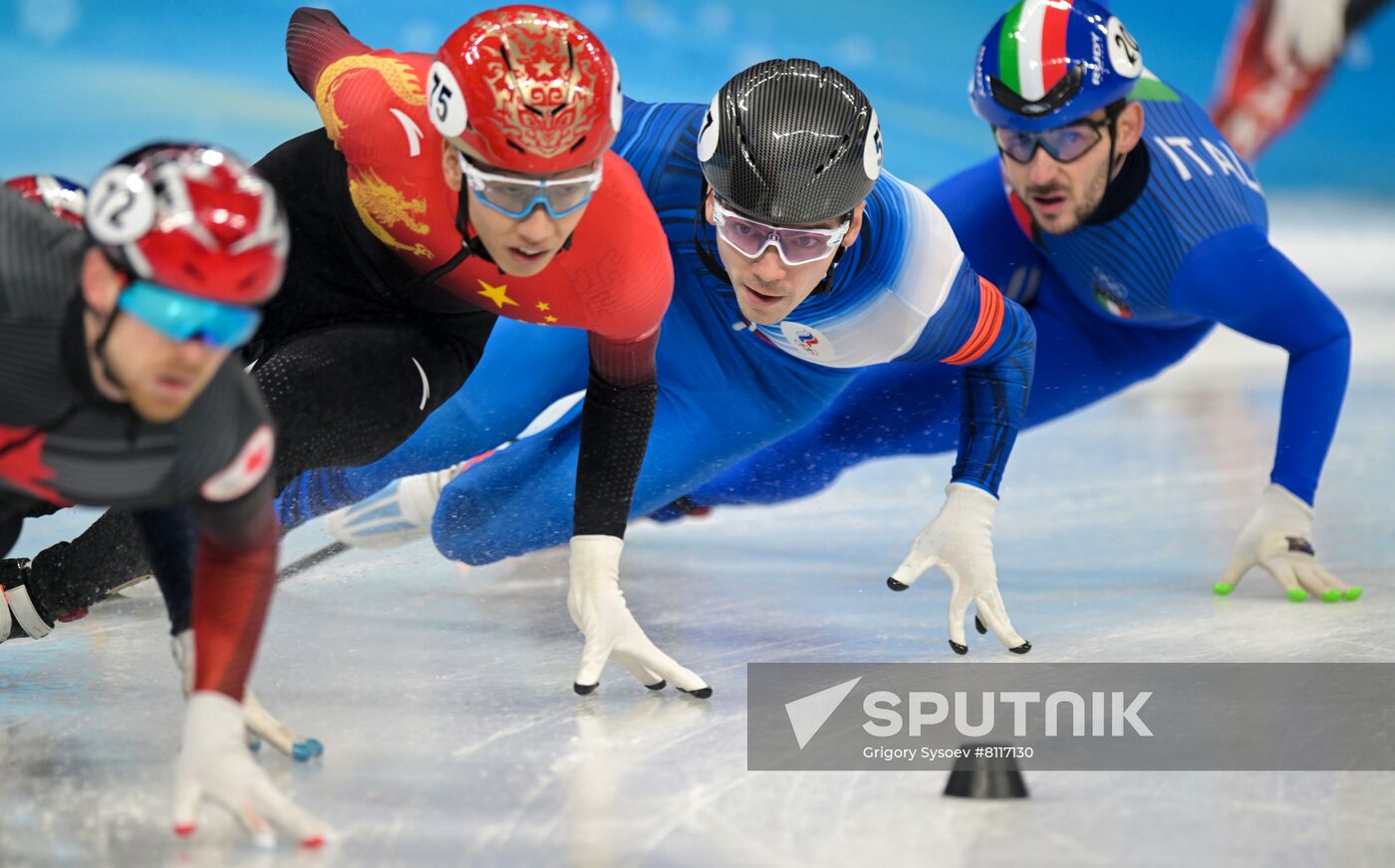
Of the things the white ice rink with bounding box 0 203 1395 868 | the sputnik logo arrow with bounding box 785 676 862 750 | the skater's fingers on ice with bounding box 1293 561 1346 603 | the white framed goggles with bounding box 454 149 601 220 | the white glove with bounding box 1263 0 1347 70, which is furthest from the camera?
the white glove with bounding box 1263 0 1347 70

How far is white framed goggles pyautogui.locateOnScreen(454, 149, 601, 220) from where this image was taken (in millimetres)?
2939

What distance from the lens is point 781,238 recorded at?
3.40 meters

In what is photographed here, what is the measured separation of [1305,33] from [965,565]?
796 cm

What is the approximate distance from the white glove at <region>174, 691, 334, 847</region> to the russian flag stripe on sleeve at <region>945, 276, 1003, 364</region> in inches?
78.5

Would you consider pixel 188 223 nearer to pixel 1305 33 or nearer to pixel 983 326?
pixel 983 326

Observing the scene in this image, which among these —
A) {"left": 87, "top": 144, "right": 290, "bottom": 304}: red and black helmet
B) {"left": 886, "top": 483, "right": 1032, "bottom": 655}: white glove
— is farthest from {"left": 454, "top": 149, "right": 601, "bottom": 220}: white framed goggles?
{"left": 886, "top": 483, "right": 1032, "bottom": 655}: white glove

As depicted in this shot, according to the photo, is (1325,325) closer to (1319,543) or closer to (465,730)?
(1319,543)

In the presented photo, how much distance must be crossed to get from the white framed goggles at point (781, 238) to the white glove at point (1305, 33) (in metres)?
7.76

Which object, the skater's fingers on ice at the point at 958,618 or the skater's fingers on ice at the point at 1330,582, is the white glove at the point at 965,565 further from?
the skater's fingers on ice at the point at 1330,582

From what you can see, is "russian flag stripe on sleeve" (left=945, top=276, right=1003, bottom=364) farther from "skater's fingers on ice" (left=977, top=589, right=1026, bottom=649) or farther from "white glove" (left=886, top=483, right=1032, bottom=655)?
"skater's fingers on ice" (left=977, top=589, right=1026, bottom=649)

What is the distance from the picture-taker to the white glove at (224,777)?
2.33 metres

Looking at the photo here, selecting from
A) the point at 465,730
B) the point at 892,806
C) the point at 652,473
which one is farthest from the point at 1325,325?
the point at 465,730

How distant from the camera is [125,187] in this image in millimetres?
2100

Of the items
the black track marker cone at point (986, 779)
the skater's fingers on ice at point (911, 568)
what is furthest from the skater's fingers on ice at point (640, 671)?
the black track marker cone at point (986, 779)
